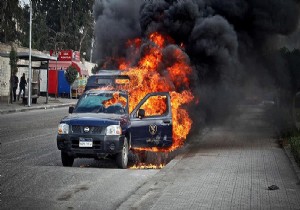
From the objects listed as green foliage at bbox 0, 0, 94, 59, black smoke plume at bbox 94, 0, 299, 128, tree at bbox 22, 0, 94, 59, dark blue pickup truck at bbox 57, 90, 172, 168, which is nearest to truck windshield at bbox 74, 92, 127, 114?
dark blue pickup truck at bbox 57, 90, 172, 168

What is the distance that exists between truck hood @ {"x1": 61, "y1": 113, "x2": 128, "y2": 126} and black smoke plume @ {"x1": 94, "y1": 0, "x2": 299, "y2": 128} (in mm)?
A: 5538

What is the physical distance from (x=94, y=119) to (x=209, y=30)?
7.12 m

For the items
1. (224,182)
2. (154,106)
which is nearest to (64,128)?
(154,106)

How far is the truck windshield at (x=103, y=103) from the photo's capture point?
12.2m

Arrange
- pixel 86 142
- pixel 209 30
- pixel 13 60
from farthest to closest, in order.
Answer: pixel 13 60, pixel 209 30, pixel 86 142

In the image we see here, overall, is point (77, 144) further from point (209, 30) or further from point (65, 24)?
point (65, 24)

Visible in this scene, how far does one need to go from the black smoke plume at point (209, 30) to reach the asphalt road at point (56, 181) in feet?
19.8

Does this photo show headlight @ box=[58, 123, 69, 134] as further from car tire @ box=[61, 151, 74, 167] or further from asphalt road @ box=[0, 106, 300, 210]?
asphalt road @ box=[0, 106, 300, 210]

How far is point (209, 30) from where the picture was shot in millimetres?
16797

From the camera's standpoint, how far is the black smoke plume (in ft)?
56.0

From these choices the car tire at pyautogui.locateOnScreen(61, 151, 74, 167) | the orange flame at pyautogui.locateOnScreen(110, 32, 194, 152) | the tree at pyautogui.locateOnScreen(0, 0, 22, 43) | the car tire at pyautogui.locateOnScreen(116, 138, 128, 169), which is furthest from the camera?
the tree at pyautogui.locateOnScreen(0, 0, 22, 43)

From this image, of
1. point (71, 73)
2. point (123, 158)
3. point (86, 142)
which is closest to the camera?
point (86, 142)

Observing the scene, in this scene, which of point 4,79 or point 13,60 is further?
point 4,79

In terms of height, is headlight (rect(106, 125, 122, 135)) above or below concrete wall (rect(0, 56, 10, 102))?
below
